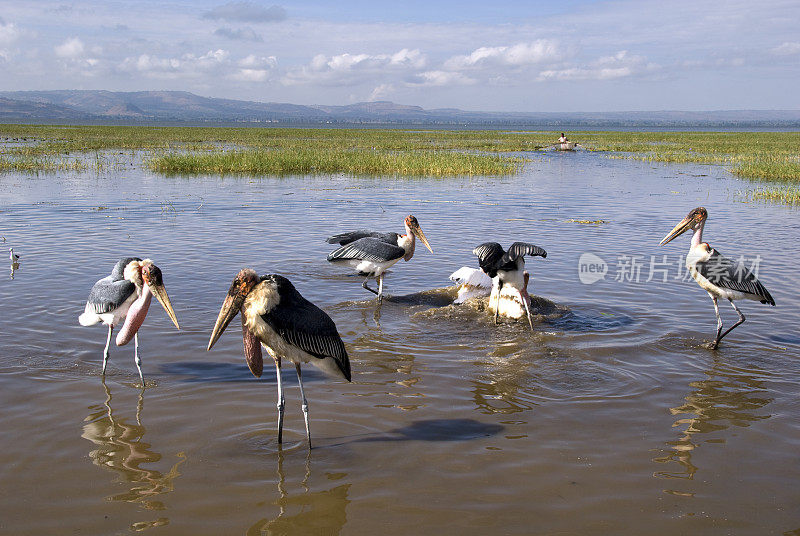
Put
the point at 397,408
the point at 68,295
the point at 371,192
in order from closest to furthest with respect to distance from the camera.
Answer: the point at 397,408, the point at 68,295, the point at 371,192

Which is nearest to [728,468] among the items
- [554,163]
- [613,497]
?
[613,497]

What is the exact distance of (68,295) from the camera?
9031 millimetres

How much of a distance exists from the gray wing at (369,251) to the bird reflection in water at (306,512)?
17.7ft

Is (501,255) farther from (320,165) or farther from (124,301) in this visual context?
(320,165)

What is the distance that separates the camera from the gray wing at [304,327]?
4816 mm

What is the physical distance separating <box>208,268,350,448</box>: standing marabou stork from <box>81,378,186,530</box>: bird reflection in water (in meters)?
0.92

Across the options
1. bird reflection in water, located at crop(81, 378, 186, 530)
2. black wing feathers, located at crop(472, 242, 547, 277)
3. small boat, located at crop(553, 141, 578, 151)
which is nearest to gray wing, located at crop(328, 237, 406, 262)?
black wing feathers, located at crop(472, 242, 547, 277)

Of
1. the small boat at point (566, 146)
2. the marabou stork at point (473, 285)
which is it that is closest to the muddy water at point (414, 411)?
the marabou stork at point (473, 285)

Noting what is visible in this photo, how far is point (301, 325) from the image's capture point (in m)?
4.93

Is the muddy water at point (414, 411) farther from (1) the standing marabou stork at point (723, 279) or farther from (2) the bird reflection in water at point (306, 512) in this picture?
(1) the standing marabou stork at point (723, 279)

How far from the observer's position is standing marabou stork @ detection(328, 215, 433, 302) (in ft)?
32.3

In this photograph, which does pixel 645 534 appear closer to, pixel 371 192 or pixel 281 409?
pixel 281 409

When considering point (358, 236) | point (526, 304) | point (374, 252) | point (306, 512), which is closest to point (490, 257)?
point (526, 304)

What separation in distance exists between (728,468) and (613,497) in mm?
1036
